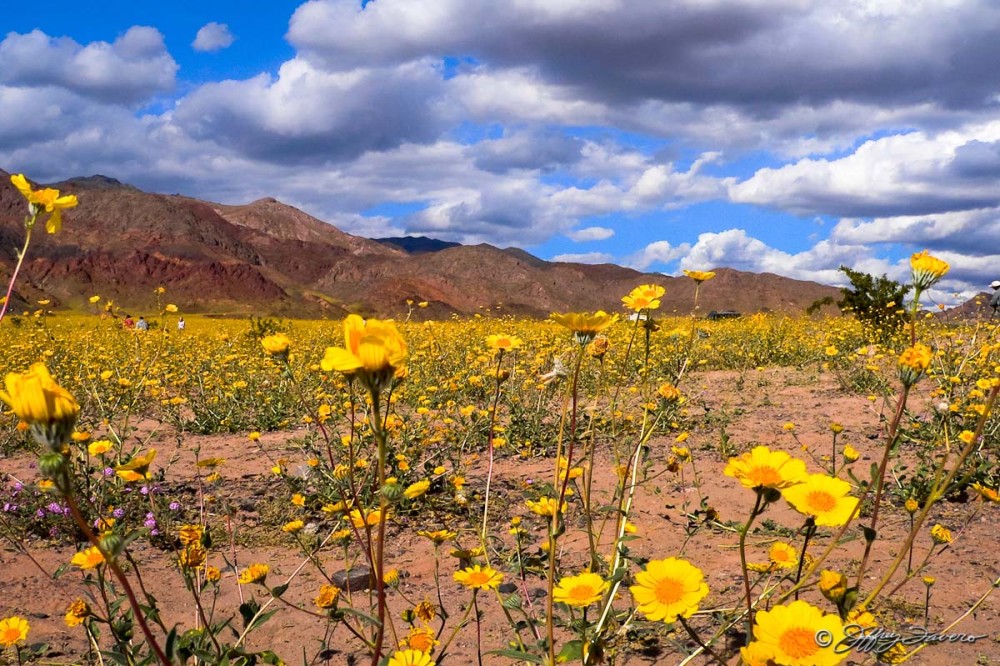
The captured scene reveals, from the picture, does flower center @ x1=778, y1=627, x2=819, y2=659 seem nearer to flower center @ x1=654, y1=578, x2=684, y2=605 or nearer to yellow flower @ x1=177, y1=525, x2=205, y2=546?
flower center @ x1=654, y1=578, x2=684, y2=605

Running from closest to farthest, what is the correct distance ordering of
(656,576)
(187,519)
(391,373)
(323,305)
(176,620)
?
1. (391,373)
2. (656,576)
3. (176,620)
4. (187,519)
5. (323,305)

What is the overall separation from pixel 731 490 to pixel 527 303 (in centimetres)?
7547

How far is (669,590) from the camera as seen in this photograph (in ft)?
3.96

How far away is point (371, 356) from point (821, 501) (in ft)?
2.64

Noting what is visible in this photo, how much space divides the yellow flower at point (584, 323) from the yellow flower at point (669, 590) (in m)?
0.55

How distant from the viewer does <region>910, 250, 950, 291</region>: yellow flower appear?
63.4 inches

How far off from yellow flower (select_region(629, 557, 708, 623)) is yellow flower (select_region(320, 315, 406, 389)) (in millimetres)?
559

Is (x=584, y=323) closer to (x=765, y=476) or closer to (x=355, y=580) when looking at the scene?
(x=765, y=476)

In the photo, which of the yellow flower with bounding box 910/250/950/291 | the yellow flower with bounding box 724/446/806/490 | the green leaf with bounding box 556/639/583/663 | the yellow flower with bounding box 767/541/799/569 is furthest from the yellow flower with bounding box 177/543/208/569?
the yellow flower with bounding box 910/250/950/291

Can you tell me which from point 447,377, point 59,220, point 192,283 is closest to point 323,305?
point 192,283

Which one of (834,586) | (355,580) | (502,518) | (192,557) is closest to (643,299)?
(834,586)

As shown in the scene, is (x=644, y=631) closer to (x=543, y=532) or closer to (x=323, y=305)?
(x=543, y=532)

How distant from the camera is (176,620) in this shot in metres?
2.68

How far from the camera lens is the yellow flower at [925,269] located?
1610 mm
